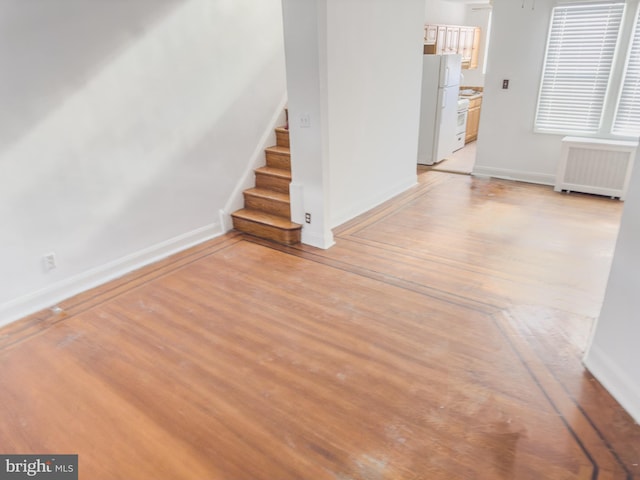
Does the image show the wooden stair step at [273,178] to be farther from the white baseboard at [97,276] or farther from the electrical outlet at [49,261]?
the electrical outlet at [49,261]

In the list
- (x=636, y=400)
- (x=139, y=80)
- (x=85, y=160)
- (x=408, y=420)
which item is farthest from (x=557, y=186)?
(x=85, y=160)

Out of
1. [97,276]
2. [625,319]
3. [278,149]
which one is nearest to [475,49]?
[278,149]

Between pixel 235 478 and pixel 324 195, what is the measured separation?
2.52 metres

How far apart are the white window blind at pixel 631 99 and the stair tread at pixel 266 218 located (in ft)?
13.4

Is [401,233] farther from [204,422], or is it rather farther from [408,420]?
[204,422]

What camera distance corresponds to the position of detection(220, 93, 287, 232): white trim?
443 centimetres

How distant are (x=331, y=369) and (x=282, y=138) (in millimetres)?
3007

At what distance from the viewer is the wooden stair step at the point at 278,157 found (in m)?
4.56

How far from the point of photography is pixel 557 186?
5.48 metres

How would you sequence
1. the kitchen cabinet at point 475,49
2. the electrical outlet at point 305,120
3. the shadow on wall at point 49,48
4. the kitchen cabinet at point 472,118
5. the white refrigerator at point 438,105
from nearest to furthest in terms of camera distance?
the shadow on wall at point 49,48, the electrical outlet at point 305,120, the white refrigerator at point 438,105, the kitchen cabinet at point 472,118, the kitchen cabinet at point 475,49

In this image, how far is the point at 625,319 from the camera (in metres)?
2.13

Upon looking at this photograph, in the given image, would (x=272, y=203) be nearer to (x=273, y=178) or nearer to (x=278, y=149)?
(x=273, y=178)

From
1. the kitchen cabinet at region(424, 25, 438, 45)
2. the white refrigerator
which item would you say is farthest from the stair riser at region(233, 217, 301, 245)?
the kitchen cabinet at region(424, 25, 438, 45)

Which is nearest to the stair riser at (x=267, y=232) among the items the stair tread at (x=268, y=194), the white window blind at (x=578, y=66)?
the stair tread at (x=268, y=194)
